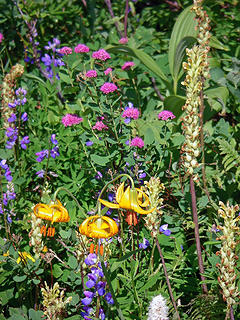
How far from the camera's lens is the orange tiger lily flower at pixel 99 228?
144cm

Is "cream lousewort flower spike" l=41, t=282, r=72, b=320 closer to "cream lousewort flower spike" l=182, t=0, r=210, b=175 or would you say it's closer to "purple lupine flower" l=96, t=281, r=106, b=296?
"purple lupine flower" l=96, t=281, r=106, b=296

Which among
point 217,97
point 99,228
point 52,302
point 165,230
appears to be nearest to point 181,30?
point 217,97

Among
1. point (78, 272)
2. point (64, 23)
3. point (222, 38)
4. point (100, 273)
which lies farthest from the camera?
point (64, 23)

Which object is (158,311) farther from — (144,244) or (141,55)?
(141,55)

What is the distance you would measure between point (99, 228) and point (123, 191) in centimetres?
34

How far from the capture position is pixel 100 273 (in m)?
1.71

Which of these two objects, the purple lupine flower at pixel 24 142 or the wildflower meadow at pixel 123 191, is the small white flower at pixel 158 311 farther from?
the purple lupine flower at pixel 24 142

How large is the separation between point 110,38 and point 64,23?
0.72 meters

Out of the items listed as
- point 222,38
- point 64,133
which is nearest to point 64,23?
point 222,38

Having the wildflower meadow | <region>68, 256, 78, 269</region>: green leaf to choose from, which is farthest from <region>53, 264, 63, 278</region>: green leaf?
<region>68, 256, 78, 269</region>: green leaf

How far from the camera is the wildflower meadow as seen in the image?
5.27ft

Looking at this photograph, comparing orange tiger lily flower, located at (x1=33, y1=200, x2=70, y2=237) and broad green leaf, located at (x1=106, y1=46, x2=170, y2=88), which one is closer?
orange tiger lily flower, located at (x1=33, y1=200, x2=70, y2=237)

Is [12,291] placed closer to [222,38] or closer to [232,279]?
[232,279]

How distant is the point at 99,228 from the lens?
1458mm
